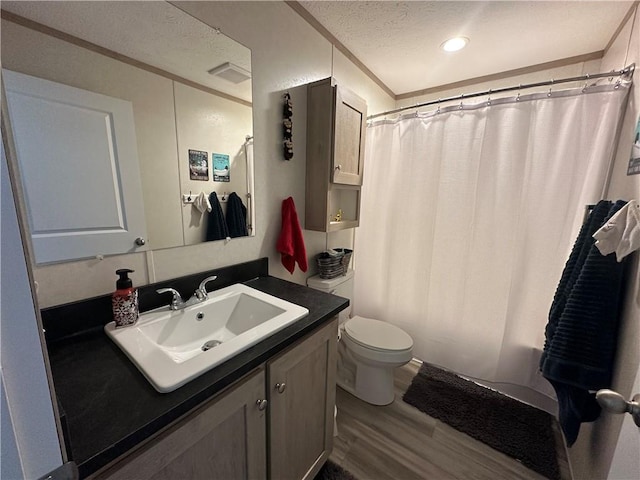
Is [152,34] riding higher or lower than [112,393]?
higher

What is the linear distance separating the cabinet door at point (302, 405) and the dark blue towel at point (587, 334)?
92cm

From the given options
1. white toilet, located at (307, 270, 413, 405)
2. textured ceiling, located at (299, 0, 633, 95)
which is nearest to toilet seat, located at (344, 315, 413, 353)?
white toilet, located at (307, 270, 413, 405)

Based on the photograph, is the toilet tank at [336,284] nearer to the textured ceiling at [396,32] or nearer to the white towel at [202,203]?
the white towel at [202,203]

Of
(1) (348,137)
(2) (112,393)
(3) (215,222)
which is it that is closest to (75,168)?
(3) (215,222)

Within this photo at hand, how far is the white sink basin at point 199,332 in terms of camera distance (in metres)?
0.69

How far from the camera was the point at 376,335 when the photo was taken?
66.9 inches

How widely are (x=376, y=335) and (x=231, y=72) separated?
63.8 inches

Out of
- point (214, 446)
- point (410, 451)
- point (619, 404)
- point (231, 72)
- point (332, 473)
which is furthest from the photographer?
point (410, 451)

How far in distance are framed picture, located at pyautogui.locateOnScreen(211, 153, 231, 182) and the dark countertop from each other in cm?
72

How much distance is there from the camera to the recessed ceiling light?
1602 mm

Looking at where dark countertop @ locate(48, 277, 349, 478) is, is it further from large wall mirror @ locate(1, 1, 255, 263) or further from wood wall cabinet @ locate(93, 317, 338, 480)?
large wall mirror @ locate(1, 1, 255, 263)

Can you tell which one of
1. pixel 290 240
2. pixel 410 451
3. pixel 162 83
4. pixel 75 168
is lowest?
pixel 410 451

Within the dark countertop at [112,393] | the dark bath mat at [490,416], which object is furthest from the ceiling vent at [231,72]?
the dark bath mat at [490,416]

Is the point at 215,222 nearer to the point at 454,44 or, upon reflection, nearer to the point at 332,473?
the point at 332,473
